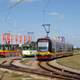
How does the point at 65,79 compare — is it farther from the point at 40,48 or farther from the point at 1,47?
the point at 1,47

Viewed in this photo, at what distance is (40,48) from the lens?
4269 cm

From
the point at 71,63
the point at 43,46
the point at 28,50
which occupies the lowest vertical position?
the point at 71,63

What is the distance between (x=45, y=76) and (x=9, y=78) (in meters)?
2.65

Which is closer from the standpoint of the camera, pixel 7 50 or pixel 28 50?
pixel 28 50

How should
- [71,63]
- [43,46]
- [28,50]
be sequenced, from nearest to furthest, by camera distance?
1. [71,63]
2. [43,46]
3. [28,50]

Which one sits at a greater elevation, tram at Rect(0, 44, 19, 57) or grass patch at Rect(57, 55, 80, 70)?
tram at Rect(0, 44, 19, 57)

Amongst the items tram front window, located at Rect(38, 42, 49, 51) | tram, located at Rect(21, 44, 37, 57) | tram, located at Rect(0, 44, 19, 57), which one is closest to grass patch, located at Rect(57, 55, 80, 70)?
tram front window, located at Rect(38, 42, 49, 51)

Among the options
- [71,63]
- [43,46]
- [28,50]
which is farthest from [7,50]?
[71,63]

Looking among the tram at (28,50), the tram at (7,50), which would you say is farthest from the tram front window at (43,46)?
the tram at (7,50)

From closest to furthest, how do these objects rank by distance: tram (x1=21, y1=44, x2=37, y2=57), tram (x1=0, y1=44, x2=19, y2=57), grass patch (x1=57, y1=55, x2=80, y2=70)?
grass patch (x1=57, y1=55, x2=80, y2=70)
tram (x1=21, y1=44, x2=37, y2=57)
tram (x1=0, y1=44, x2=19, y2=57)

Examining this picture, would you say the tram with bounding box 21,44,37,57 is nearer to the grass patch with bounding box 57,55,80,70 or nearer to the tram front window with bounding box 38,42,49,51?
the grass patch with bounding box 57,55,80,70

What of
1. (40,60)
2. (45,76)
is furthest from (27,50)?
(45,76)

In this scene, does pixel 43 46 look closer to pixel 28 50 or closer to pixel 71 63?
pixel 71 63

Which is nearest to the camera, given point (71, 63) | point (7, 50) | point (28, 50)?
point (71, 63)
